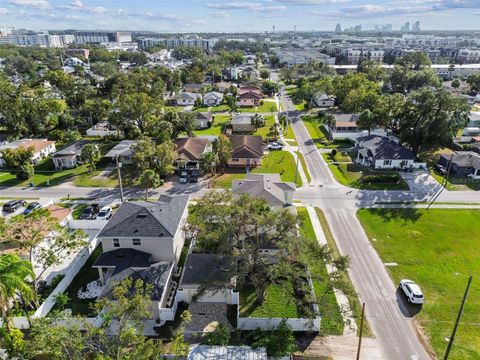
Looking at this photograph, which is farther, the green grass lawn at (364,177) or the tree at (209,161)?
Result: the tree at (209,161)

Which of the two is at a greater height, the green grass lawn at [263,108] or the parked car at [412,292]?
the green grass lawn at [263,108]

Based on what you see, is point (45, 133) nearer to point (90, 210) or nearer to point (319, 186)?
point (90, 210)

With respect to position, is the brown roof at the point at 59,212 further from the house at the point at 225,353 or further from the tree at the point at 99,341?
the house at the point at 225,353

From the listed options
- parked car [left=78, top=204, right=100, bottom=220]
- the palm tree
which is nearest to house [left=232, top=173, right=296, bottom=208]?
parked car [left=78, top=204, right=100, bottom=220]

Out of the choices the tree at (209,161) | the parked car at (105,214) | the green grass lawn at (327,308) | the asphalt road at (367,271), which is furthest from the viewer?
the tree at (209,161)

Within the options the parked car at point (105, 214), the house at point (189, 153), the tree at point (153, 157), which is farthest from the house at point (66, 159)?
the parked car at point (105, 214)

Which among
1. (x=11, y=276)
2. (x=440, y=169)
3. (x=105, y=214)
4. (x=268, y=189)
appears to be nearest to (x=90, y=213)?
(x=105, y=214)

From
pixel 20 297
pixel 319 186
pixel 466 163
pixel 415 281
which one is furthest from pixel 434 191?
pixel 20 297
